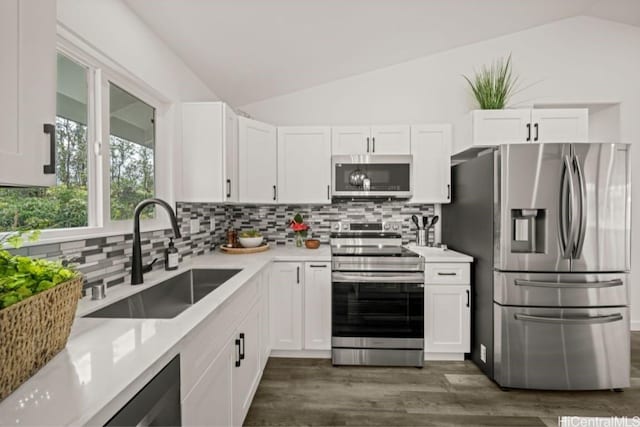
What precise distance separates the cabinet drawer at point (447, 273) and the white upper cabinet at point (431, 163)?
Result: 0.66 m

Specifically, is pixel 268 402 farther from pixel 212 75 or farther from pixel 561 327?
pixel 212 75

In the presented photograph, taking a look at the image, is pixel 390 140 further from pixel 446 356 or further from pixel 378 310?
pixel 446 356

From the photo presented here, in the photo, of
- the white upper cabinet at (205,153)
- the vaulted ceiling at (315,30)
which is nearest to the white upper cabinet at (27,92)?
the vaulted ceiling at (315,30)

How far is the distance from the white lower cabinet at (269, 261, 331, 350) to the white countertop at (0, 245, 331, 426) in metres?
1.32

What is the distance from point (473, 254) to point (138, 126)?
2.65 m

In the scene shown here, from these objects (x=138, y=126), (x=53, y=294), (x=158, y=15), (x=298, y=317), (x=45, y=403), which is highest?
(x=158, y=15)

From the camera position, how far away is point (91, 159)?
1597mm

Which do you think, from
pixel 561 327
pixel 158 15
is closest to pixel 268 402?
pixel 561 327

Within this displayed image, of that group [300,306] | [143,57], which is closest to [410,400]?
[300,306]

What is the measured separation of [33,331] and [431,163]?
2.89m

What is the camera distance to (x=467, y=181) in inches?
105

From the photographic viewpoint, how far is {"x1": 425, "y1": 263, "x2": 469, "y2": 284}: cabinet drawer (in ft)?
8.42

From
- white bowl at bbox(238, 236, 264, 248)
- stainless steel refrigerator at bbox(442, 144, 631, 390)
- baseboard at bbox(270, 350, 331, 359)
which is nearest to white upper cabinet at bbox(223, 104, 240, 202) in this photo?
white bowl at bbox(238, 236, 264, 248)

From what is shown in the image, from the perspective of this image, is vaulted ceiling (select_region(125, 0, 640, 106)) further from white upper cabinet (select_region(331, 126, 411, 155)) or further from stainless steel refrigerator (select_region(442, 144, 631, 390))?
stainless steel refrigerator (select_region(442, 144, 631, 390))
